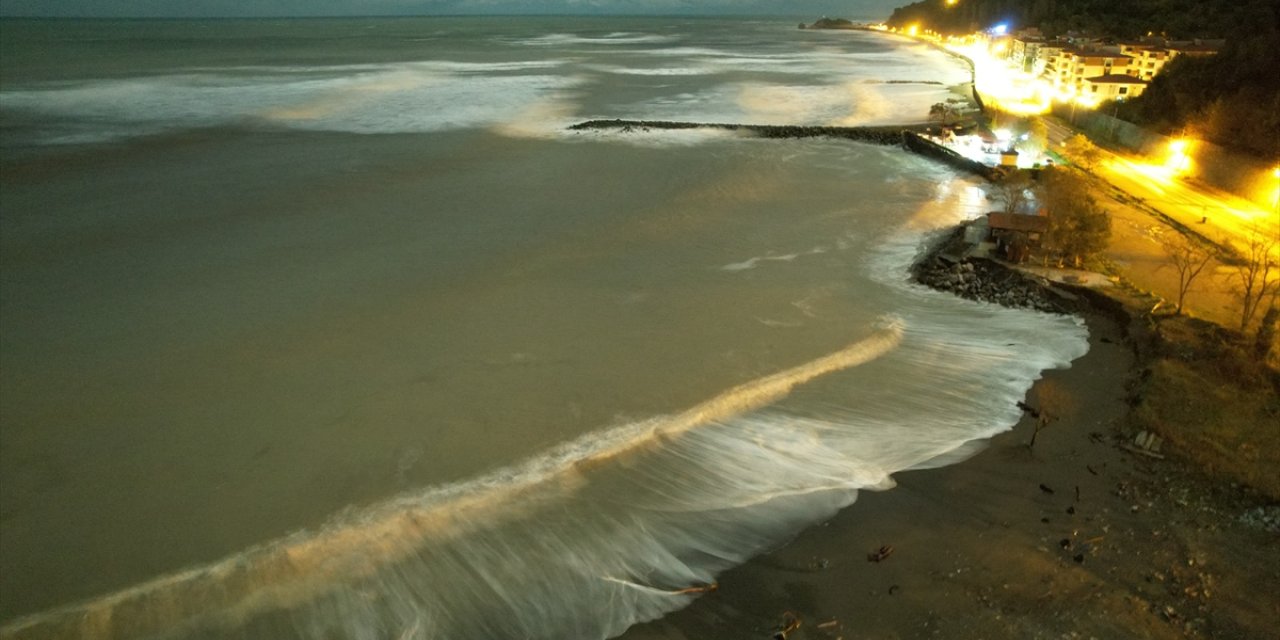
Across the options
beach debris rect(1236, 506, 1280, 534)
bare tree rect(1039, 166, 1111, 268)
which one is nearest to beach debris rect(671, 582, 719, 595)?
beach debris rect(1236, 506, 1280, 534)

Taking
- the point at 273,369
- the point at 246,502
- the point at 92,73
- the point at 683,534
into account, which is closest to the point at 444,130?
the point at 273,369

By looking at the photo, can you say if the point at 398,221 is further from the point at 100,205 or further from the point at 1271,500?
the point at 1271,500

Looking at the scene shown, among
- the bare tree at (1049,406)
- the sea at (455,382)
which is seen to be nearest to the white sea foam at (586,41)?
the sea at (455,382)

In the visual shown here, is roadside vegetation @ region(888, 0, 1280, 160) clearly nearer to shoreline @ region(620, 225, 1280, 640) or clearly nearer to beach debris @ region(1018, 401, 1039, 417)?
beach debris @ region(1018, 401, 1039, 417)

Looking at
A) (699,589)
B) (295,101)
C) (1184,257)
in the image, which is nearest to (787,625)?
(699,589)

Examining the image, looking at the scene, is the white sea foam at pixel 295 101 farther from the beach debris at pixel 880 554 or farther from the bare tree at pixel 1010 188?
the beach debris at pixel 880 554

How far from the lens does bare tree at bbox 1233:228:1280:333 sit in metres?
9.31

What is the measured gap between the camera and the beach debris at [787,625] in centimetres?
538

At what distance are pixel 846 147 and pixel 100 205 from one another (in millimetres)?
23663

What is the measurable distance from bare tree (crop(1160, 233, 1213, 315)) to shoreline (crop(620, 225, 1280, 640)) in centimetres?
492

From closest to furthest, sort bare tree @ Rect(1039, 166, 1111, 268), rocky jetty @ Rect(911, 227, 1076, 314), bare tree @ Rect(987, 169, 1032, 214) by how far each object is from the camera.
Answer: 1. rocky jetty @ Rect(911, 227, 1076, 314)
2. bare tree @ Rect(1039, 166, 1111, 268)
3. bare tree @ Rect(987, 169, 1032, 214)

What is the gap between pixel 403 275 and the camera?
44.9 ft

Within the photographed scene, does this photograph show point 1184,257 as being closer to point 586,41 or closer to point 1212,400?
point 1212,400

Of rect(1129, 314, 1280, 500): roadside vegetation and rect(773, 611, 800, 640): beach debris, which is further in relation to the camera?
rect(1129, 314, 1280, 500): roadside vegetation
